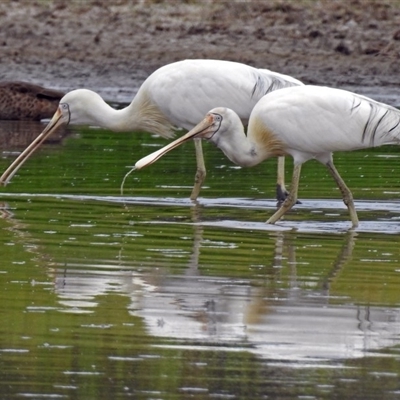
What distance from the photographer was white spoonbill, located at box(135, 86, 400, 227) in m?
11.0

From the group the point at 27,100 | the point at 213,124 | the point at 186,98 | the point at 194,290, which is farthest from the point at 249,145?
the point at 27,100

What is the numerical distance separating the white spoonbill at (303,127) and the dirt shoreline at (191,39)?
1099 centimetres

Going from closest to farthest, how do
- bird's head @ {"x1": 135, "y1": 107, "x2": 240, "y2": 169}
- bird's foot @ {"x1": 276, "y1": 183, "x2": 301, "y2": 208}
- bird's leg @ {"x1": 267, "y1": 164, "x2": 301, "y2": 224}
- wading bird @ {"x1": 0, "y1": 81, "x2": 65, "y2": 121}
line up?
bird's head @ {"x1": 135, "y1": 107, "x2": 240, "y2": 169} < bird's leg @ {"x1": 267, "y1": 164, "x2": 301, "y2": 224} < bird's foot @ {"x1": 276, "y1": 183, "x2": 301, "y2": 208} < wading bird @ {"x1": 0, "y1": 81, "x2": 65, "y2": 121}

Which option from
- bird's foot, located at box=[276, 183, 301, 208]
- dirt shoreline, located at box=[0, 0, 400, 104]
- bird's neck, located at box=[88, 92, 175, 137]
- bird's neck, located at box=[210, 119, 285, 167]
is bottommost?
dirt shoreline, located at box=[0, 0, 400, 104]

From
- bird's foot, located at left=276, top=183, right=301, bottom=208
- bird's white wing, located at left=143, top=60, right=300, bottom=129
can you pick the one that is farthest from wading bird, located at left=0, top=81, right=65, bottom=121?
bird's foot, located at left=276, top=183, right=301, bottom=208

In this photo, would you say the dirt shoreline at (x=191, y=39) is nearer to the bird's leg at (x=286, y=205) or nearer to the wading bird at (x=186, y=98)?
the wading bird at (x=186, y=98)

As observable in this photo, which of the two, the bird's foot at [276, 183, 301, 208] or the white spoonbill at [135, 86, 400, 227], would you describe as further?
the bird's foot at [276, 183, 301, 208]

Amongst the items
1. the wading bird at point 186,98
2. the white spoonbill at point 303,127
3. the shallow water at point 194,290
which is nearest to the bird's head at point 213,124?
the white spoonbill at point 303,127

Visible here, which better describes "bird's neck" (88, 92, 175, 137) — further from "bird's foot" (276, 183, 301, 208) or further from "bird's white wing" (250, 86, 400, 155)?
Answer: "bird's white wing" (250, 86, 400, 155)

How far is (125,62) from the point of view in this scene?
23.8 metres

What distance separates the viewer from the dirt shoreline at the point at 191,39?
76.1 ft

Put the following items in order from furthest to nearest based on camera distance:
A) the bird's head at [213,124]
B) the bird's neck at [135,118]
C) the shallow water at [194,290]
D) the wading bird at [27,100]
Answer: the wading bird at [27,100] < the bird's neck at [135,118] < the bird's head at [213,124] < the shallow water at [194,290]

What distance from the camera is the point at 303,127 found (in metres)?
11.1

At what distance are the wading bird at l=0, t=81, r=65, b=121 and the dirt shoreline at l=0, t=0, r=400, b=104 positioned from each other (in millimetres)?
2364
